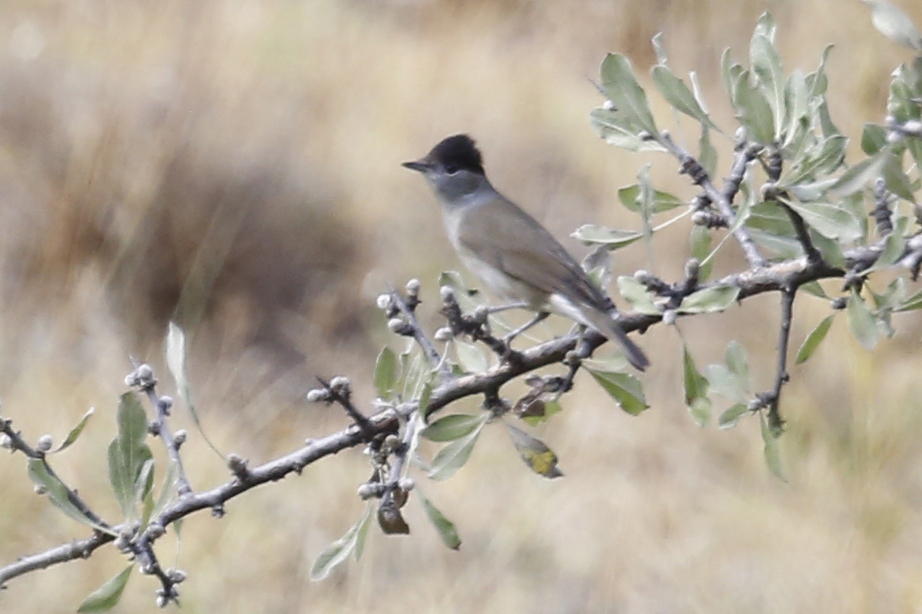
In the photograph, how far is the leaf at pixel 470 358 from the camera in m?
1.65

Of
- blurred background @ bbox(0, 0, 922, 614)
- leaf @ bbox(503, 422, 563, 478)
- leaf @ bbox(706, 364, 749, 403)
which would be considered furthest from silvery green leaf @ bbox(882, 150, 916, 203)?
blurred background @ bbox(0, 0, 922, 614)

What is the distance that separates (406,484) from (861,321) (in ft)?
2.19

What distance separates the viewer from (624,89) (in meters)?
1.58

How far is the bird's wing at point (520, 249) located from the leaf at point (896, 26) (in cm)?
110

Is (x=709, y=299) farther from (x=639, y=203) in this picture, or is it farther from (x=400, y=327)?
(x=400, y=327)

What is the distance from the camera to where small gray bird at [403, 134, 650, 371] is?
2.69m

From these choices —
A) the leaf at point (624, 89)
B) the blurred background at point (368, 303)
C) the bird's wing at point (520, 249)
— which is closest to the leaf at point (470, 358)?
the leaf at point (624, 89)

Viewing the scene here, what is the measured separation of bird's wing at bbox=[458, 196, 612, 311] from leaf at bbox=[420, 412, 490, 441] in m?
0.95

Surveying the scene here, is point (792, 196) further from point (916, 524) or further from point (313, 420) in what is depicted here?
point (313, 420)

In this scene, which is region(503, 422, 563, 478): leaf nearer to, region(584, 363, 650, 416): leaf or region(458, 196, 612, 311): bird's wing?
region(584, 363, 650, 416): leaf

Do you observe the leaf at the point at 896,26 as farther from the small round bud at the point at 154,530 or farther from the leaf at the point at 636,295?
the small round bud at the point at 154,530

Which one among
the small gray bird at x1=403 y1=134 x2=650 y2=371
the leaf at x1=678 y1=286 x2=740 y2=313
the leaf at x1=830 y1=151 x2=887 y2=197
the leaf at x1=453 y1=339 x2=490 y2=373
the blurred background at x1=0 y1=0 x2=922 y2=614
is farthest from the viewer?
the blurred background at x1=0 y1=0 x2=922 y2=614

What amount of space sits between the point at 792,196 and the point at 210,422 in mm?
4563

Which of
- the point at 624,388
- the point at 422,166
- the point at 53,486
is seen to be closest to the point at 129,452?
the point at 53,486
